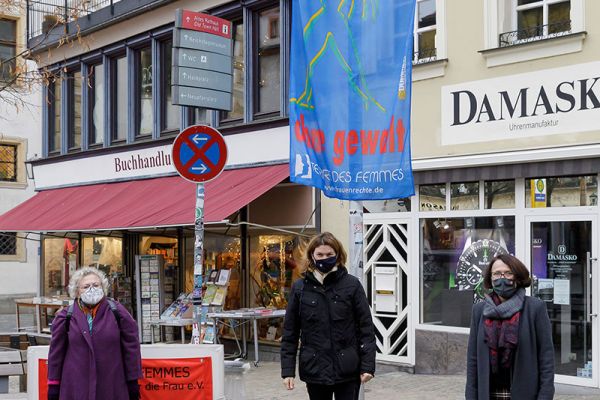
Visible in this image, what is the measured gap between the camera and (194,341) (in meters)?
9.25

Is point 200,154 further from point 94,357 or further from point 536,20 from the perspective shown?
point 536,20

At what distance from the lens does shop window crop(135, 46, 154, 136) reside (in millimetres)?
17406

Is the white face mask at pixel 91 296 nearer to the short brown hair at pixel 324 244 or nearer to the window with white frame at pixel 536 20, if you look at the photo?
the short brown hair at pixel 324 244

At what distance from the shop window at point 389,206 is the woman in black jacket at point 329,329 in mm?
5995

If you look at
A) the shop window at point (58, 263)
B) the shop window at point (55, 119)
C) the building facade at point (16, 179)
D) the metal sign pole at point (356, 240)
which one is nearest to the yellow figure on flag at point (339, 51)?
the metal sign pole at point (356, 240)

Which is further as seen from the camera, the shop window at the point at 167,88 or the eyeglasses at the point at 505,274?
the shop window at the point at 167,88

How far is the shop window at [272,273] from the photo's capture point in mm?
13984

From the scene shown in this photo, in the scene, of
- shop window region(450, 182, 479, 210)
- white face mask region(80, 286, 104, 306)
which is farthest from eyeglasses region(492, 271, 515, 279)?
shop window region(450, 182, 479, 210)

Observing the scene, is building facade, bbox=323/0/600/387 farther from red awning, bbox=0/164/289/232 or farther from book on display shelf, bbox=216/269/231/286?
book on display shelf, bbox=216/269/231/286

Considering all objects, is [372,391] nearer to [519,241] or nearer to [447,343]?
[447,343]

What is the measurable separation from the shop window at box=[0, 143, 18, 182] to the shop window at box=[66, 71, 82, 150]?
31.8 feet

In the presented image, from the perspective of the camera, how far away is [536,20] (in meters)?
10.6

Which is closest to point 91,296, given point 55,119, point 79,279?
point 79,279

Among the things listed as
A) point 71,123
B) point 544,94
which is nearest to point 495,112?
point 544,94
